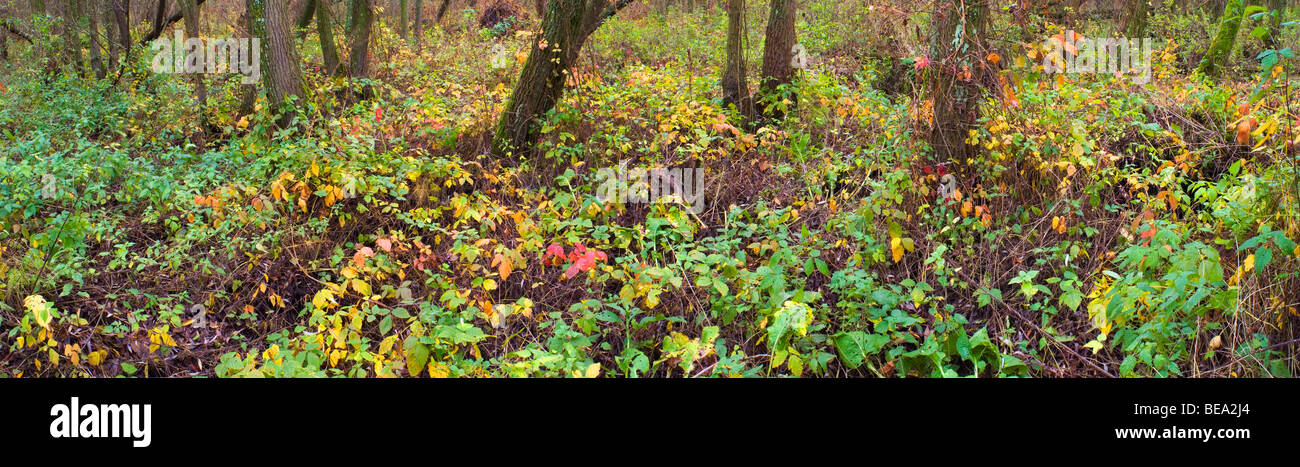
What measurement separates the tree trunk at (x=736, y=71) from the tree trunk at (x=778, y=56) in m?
0.15

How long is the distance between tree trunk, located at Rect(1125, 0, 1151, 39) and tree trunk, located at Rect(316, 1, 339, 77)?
9.76 m

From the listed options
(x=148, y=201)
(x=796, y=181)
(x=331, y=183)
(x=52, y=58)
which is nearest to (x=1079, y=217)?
(x=796, y=181)

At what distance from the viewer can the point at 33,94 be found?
29.5ft

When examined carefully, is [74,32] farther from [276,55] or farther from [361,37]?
[276,55]

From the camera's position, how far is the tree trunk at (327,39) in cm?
902

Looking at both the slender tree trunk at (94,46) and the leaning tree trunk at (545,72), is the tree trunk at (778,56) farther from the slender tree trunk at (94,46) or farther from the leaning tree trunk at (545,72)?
the slender tree trunk at (94,46)

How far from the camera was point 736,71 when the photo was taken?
805 cm

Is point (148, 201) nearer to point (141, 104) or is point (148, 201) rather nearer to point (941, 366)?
point (141, 104)

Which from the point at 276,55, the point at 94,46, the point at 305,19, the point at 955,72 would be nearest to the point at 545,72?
the point at 276,55

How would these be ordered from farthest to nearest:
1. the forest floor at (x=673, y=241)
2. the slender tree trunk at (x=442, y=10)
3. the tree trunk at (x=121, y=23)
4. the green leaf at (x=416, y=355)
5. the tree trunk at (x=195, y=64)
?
the slender tree trunk at (x=442, y=10) < the tree trunk at (x=121, y=23) < the tree trunk at (x=195, y=64) < the forest floor at (x=673, y=241) < the green leaf at (x=416, y=355)

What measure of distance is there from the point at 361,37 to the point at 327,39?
0.45 meters

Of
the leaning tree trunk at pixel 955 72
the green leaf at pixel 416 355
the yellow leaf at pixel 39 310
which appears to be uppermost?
the leaning tree trunk at pixel 955 72

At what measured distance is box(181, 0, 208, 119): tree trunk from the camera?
8183 mm

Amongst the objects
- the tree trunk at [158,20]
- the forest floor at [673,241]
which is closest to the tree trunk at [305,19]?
the tree trunk at [158,20]
